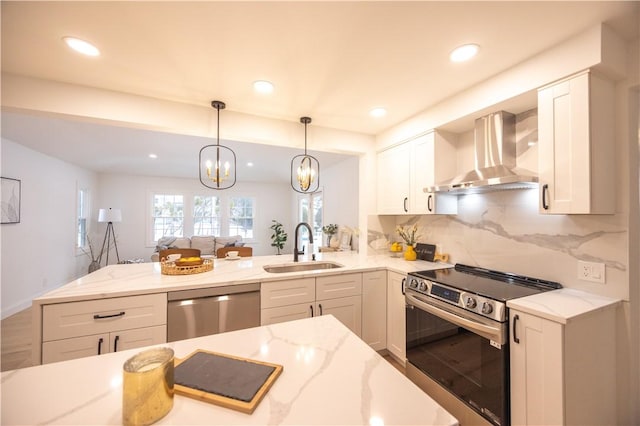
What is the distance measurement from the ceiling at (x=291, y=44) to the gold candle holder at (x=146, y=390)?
157cm

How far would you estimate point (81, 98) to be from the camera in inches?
82.0

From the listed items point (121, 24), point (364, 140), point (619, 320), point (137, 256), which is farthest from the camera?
point (137, 256)

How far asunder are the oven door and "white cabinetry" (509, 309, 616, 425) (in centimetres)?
7

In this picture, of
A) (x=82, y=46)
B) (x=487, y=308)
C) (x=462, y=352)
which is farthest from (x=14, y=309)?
(x=487, y=308)

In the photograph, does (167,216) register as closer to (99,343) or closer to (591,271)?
(99,343)

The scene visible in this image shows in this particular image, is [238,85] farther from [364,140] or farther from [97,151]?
[97,151]

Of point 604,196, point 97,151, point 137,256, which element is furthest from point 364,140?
point 137,256

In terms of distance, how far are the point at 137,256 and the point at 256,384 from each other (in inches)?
282

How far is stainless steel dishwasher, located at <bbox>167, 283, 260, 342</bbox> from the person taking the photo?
1862 mm

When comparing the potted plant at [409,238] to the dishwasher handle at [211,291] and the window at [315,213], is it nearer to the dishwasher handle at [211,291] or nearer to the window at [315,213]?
the dishwasher handle at [211,291]

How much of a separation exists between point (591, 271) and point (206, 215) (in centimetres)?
733

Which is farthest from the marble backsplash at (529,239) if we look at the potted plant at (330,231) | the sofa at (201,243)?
the sofa at (201,243)

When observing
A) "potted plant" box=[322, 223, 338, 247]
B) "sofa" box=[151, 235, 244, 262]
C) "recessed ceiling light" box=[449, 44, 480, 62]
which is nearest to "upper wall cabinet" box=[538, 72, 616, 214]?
"recessed ceiling light" box=[449, 44, 480, 62]

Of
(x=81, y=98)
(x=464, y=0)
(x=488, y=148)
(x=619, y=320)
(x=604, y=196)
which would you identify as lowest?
(x=619, y=320)
